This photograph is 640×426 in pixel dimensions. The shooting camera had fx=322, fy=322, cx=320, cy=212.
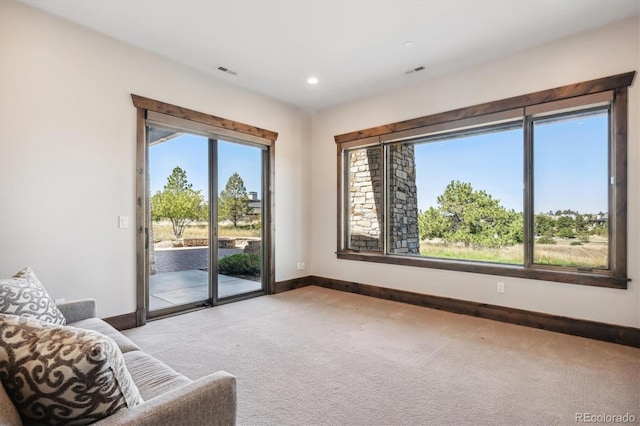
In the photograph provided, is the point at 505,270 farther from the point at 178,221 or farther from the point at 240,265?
the point at 178,221

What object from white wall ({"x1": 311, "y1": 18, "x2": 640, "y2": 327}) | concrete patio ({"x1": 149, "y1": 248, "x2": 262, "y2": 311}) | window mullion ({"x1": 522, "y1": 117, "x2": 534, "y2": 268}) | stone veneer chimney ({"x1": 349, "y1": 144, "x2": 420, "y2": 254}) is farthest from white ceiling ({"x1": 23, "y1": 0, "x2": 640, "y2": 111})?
concrete patio ({"x1": 149, "y1": 248, "x2": 262, "y2": 311})

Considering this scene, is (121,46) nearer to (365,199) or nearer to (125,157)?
(125,157)

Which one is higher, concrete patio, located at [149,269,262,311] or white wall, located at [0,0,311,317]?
white wall, located at [0,0,311,317]

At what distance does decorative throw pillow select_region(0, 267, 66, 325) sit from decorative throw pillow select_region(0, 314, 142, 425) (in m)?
0.90

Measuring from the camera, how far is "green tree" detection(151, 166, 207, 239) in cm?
394

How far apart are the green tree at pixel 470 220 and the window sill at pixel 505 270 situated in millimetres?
321

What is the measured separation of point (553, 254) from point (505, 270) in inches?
19.9

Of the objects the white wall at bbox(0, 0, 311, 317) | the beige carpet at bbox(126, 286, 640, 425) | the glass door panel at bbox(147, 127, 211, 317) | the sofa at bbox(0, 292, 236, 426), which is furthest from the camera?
the glass door panel at bbox(147, 127, 211, 317)

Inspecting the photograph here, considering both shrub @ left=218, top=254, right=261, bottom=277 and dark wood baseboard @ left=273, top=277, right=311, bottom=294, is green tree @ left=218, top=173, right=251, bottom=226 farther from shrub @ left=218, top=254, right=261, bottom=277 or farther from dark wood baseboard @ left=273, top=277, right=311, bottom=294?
dark wood baseboard @ left=273, top=277, right=311, bottom=294

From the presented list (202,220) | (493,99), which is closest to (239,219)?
(202,220)

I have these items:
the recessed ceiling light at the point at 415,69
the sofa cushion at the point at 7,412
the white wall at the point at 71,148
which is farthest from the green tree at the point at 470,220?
the sofa cushion at the point at 7,412

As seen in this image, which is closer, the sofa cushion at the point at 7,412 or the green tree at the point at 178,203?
the sofa cushion at the point at 7,412

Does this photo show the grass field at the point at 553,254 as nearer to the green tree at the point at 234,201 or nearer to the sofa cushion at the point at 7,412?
the green tree at the point at 234,201

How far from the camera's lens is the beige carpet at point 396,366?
203cm
